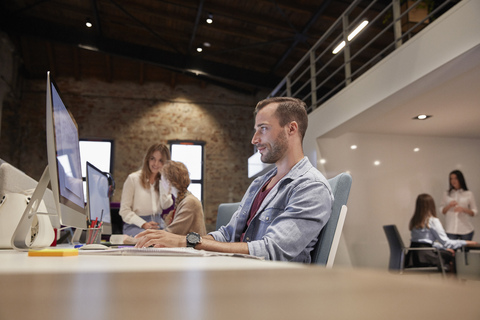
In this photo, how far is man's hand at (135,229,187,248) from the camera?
49.1 inches

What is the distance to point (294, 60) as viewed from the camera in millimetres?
8852

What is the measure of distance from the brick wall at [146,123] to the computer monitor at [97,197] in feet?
22.5

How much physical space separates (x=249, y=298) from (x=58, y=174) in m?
1.07

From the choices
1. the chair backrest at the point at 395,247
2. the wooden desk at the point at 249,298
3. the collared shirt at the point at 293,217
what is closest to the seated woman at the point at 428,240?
Answer: the chair backrest at the point at 395,247

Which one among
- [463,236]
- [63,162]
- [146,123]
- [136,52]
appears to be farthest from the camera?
[146,123]

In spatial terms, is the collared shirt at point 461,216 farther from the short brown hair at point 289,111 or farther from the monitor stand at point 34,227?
the monitor stand at point 34,227

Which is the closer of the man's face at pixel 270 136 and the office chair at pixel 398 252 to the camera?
the man's face at pixel 270 136

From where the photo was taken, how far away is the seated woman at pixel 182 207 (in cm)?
255

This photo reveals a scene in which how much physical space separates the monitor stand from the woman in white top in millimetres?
1492

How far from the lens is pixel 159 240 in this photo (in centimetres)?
128

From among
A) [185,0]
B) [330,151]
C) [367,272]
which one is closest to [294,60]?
[185,0]

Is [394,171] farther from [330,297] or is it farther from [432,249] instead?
[330,297]

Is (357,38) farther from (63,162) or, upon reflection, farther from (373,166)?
(63,162)

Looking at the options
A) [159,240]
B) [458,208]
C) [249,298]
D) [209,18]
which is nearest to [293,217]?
[159,240]
